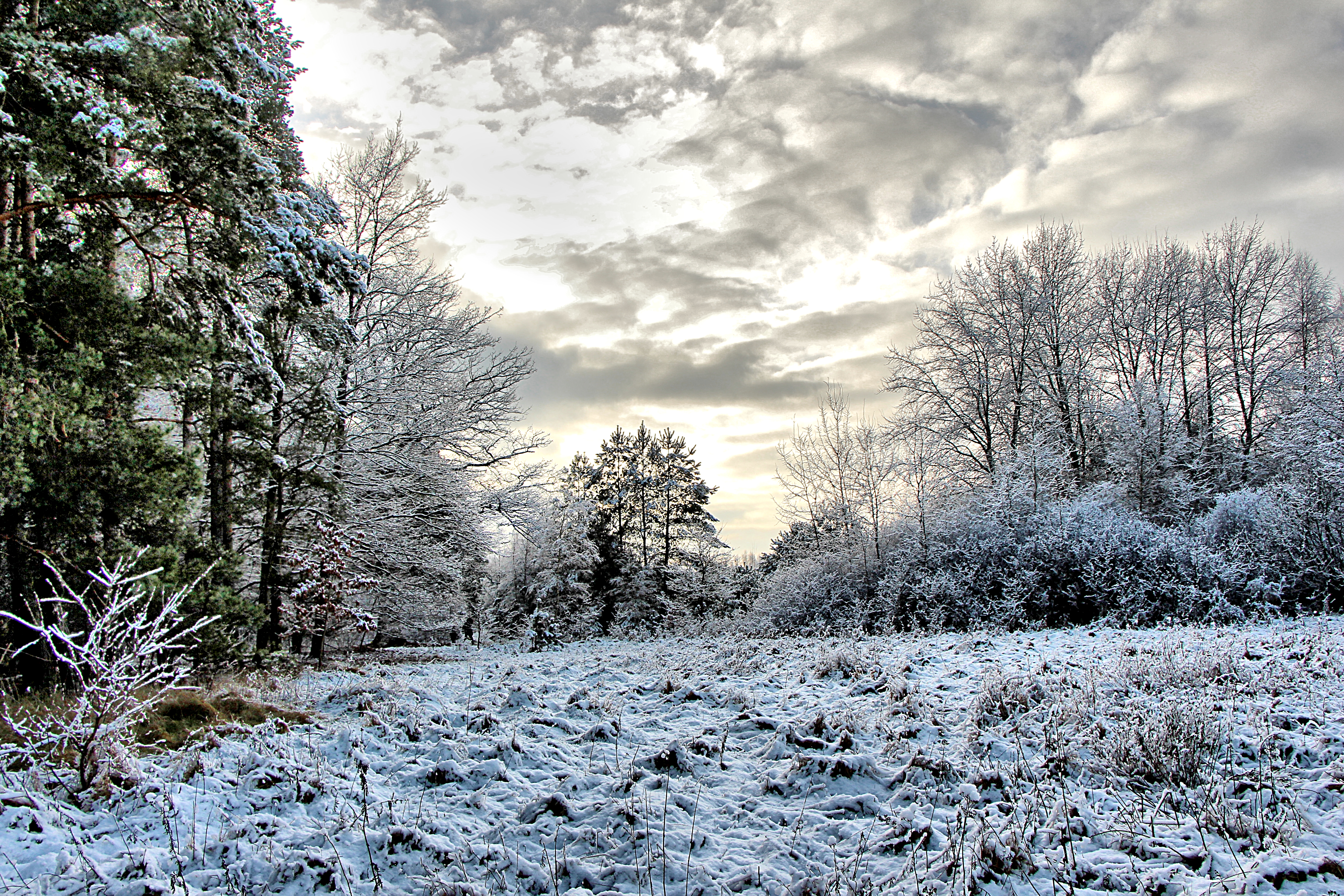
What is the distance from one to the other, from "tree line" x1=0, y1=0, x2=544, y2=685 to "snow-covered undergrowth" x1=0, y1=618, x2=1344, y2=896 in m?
1.64

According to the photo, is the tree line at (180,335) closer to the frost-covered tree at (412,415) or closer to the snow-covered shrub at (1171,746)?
the frost-covered tree at (412,415)

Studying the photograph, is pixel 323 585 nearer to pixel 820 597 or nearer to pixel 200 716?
pixel 200 716

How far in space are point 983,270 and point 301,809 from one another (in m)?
23.5

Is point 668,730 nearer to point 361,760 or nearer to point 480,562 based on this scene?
point 361,760

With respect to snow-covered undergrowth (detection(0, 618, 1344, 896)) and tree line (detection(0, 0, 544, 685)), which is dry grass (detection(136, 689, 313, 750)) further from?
tree line (detection(0, 0, 544, 685))

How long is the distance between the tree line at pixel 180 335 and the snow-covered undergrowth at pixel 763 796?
1.64 m

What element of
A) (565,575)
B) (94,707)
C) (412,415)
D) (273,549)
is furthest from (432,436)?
(94,707)

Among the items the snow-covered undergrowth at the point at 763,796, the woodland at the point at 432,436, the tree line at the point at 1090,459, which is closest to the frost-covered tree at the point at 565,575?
the woodland at the point at 432,436

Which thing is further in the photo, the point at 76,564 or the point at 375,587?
the point at 375,587

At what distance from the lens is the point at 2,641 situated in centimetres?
726

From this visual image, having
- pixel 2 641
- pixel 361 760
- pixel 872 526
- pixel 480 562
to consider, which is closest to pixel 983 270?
pixel 872 526

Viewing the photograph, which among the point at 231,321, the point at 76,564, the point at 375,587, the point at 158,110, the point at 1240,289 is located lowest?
the point at 375,587

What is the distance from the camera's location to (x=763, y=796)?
4469 mm

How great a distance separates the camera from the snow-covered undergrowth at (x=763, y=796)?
330cm
